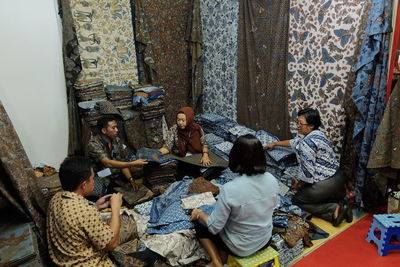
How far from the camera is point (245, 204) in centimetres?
180

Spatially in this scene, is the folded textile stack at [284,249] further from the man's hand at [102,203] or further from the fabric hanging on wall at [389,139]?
the man's hand at [102,203]

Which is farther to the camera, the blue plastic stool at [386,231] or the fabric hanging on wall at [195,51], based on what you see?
the fabric hanging on wall at [195,51]

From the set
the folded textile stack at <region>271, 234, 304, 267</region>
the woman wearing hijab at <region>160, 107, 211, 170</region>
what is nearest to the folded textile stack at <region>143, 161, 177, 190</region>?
the woman wearing hijab at <region>160, 107, 211, 170</region>

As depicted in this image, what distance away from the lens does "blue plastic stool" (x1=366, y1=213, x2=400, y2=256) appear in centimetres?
229

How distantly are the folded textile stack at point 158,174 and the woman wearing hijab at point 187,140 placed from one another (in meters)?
0.25

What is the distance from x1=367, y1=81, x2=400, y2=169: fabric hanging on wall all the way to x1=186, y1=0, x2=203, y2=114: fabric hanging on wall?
2.83 metres

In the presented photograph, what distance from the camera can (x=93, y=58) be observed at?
376 cm

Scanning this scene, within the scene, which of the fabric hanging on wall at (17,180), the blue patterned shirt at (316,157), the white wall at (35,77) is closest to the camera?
the fabric hanging on wall at (17,180)

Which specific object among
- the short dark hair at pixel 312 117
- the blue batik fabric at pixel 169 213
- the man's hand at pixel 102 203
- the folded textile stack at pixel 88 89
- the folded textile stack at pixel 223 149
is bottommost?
the blue batik fabric at pixel 169 213

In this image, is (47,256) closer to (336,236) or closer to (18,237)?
(18,237)

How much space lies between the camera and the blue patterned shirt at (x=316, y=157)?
271 centimetres

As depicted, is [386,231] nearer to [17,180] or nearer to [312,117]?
[312,117]

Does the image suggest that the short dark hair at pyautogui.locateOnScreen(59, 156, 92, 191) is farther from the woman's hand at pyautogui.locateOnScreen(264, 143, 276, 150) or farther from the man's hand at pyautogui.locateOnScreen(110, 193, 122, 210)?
the woman's hand at pyautogui.locateOnScreen(264, 143, 276, 150)

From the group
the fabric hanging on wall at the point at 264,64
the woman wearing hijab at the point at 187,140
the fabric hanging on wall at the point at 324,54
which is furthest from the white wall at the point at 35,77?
the fabric hanging on wall at the point at 324,54
